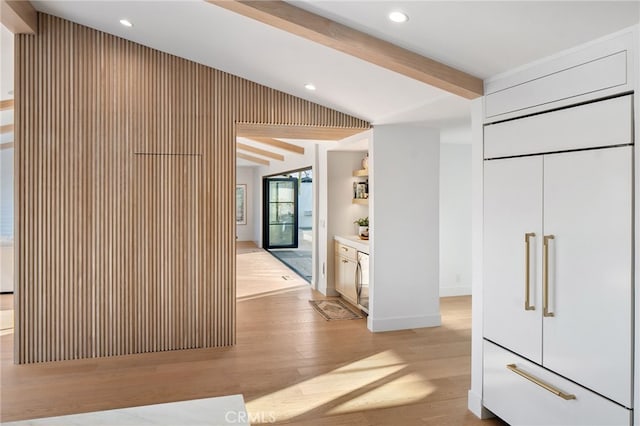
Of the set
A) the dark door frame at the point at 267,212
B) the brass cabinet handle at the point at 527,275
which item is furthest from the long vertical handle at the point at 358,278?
the dark door frame at the point at 267,212

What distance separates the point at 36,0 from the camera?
12.3 feet

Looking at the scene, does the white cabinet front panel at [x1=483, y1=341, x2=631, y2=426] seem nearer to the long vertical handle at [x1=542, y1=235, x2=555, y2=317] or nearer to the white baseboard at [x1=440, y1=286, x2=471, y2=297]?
the long vertical handle at [x1=542, y1=235, x2=555, y2=317]

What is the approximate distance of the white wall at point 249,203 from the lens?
14.4 m

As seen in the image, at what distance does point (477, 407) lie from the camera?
3244 millimetres

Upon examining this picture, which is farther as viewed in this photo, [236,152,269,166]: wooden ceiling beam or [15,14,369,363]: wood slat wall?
[236,152,269,166]: wooden ceiling beam

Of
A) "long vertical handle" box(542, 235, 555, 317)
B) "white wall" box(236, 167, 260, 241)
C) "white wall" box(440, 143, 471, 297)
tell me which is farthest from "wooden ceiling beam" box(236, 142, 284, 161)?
"long vertical handle" box(542, 235, 555, 317)

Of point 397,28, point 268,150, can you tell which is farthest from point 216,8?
point 268,150

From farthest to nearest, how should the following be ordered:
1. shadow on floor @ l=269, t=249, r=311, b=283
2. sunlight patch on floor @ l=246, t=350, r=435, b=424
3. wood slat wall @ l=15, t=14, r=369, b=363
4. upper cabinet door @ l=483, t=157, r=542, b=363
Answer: shadow on floor @ l=269, t=249, r=311, b=283 → wood slat wall @ l=15, t=14, r=369, b=363 → sunlight patch on floor @ l=246, t=350, r=435, b=424 → upper cabinet door @ l=483, t=157, r=542, b=363

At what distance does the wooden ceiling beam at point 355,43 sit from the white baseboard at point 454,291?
168 inches

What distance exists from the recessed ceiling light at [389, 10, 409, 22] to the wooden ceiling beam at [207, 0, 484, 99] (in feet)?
1.06

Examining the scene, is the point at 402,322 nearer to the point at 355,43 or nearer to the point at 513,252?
the point at 513,252

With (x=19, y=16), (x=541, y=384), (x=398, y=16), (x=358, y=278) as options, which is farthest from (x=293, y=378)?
(x=19, y=16)

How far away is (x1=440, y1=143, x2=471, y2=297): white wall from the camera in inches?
272

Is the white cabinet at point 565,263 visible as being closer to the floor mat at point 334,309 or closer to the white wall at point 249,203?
the floor mat at point 334,309
